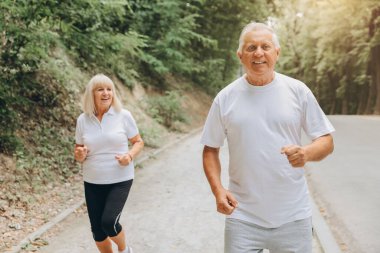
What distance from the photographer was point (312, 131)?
2852mm

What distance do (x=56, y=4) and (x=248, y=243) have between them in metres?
6.85

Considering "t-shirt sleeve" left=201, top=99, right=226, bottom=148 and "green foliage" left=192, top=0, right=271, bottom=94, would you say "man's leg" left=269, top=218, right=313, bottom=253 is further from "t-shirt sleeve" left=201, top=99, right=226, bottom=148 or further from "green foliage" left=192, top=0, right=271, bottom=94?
"green foliage" left=192, top=0, right=271, bottom=94

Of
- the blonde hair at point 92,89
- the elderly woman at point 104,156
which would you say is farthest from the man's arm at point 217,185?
the blonde hair at point 92,89

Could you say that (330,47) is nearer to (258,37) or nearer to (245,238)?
(258,37)

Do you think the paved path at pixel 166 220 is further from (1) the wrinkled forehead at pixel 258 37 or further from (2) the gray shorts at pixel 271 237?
(1) the wrinkled forehead at pixel 258 37

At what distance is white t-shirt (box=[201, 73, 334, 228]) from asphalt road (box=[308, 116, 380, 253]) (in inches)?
130

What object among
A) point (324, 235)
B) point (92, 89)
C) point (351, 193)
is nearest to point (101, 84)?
point (92, 89)

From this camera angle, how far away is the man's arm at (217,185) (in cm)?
284

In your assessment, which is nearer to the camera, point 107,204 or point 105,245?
point 107,204

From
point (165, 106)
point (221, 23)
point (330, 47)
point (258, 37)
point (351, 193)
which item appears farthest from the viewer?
point (330, 47)

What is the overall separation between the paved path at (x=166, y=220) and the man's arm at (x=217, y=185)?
3.15 m

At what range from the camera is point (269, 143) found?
280 centimetres

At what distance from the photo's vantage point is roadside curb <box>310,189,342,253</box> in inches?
223

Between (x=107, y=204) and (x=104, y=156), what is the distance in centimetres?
49
